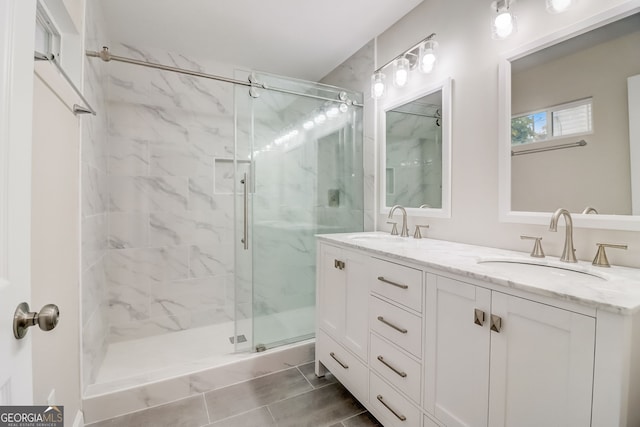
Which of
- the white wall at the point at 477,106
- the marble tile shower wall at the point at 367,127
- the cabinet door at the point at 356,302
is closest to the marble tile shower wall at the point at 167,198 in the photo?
the marble tile shower wall at the point at 367,127

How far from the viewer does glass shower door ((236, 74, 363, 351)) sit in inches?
81.3

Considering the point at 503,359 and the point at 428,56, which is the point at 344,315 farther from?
the point at 428,56

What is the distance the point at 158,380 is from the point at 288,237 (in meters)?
1.19

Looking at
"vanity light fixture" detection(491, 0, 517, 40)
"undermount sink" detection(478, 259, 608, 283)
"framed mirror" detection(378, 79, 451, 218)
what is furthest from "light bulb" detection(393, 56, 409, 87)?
"undermount sink" detection(478, 259, 608, 283)

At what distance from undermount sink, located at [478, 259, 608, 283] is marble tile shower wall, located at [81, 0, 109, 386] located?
203cm

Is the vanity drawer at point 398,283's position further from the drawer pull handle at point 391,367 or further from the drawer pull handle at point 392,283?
the drawer pull handle at point 391,367

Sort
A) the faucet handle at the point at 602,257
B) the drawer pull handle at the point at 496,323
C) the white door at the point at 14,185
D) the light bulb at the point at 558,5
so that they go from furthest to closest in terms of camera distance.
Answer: the light bulb at the point at 558,5, the faucet handle at the point at 602,257, the drawer pull handle at the point at 496,323, the white door at the point at 14,185

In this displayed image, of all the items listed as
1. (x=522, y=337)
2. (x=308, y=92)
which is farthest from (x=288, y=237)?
(x=522, y=337)

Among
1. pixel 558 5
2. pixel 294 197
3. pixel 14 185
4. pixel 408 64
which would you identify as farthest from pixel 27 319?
pixel 408 64

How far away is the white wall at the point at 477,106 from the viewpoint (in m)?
1.31

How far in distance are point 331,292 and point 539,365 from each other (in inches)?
44.5

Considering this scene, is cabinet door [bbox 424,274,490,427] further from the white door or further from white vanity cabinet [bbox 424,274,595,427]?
the white door

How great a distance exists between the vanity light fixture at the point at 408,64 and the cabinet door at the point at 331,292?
1.26 m

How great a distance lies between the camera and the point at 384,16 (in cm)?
204
